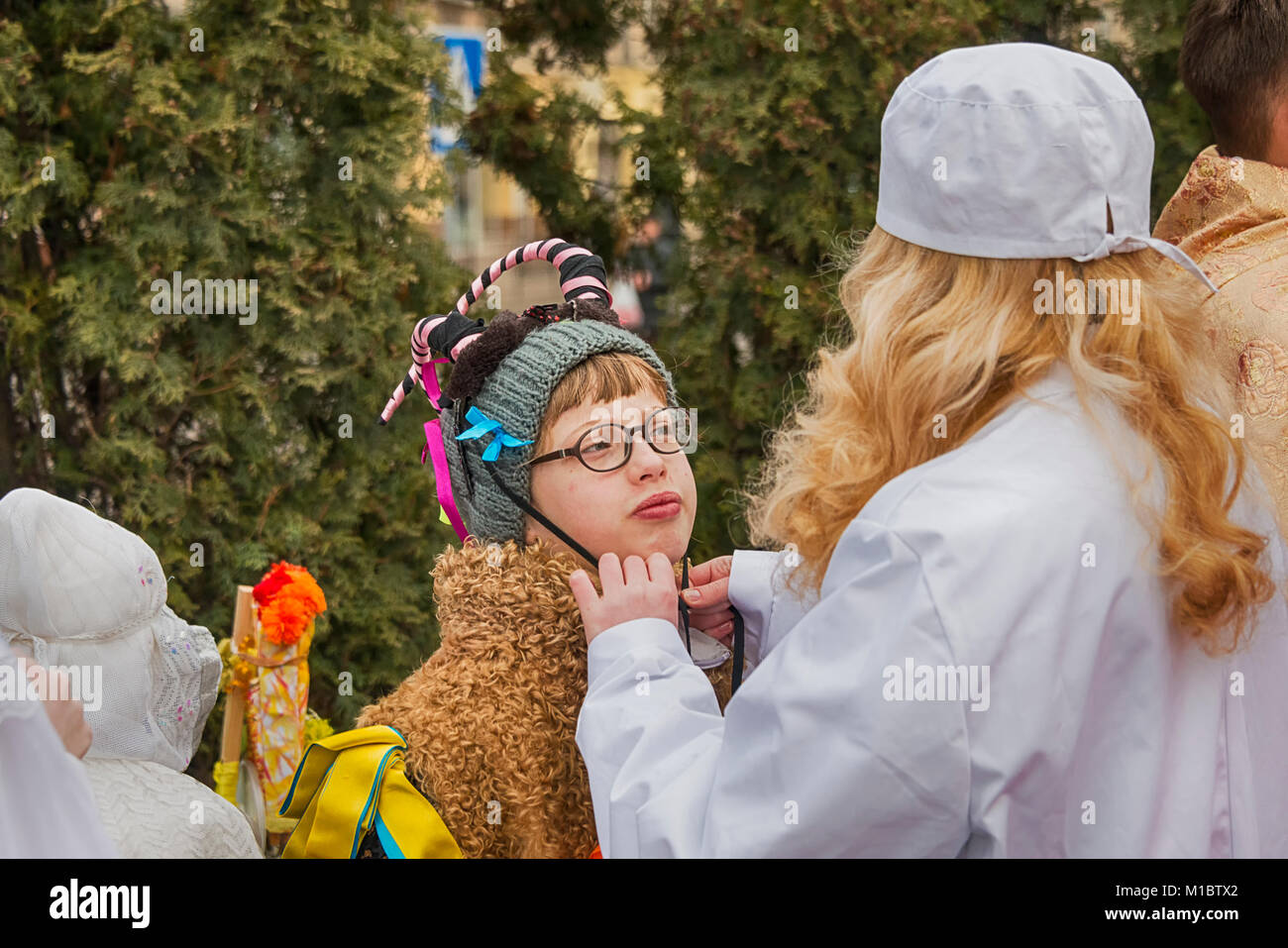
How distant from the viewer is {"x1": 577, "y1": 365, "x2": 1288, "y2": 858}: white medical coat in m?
1.37

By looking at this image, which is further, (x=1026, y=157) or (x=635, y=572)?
(x=635, y=572)

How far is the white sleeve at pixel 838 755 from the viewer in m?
1.37

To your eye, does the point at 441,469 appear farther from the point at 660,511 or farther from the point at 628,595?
the point at 628,595

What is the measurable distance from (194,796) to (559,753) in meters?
0.65

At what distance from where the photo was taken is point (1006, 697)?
1.38m

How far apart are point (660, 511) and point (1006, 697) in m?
1.03

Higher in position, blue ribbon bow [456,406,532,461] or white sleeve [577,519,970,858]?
blue ribbon bow [456,406,532,461]

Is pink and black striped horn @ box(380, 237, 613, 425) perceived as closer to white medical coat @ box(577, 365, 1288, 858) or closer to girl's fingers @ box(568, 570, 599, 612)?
girl's fingers @ box(568, 570, 599, 612)

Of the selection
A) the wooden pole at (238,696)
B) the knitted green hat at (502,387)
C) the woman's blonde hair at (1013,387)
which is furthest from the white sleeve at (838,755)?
the wooden pole at (238,696)

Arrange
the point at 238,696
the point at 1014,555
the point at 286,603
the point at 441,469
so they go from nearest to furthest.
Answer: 1. the point at 1014,555
2. the point at 441,469
3. the point at 286,603
4. the point at 238,696

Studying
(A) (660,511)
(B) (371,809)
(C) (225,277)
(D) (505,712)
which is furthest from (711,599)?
(C) (225,277)

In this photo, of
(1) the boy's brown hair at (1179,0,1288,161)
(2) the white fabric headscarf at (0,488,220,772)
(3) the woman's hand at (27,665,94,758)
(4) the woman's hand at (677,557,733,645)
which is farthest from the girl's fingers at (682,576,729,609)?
(1) the boy's brown hair at (1179,0,1288,161)

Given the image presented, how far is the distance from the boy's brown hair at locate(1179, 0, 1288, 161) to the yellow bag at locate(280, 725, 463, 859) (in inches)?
76.9
